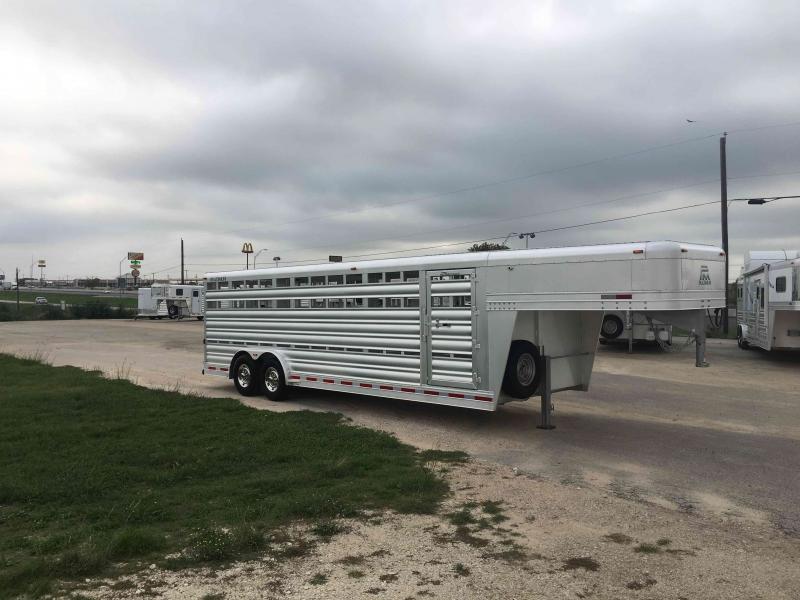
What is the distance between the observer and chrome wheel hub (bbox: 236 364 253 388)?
12383 millimetres

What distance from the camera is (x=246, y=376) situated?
12453mm

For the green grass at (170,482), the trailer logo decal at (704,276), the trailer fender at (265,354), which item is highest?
the trailer logo decal at (704,276)

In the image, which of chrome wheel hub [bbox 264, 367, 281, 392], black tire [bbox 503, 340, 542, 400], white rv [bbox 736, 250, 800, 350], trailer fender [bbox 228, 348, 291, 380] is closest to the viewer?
black tire [bbox 503, 340, 542, 400]

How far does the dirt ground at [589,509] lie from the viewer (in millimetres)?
4188

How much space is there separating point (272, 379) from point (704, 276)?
25.0ft

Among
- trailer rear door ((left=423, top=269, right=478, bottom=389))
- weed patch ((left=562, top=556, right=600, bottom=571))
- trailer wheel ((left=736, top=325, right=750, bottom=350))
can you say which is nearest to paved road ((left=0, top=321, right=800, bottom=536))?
trailer rear door ((left=423, top=269, right=478, bottom=389))

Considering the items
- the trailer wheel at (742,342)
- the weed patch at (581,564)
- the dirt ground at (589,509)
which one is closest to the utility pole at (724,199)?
the trailer wheel at (742,342)

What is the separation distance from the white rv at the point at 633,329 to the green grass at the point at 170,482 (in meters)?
14.1

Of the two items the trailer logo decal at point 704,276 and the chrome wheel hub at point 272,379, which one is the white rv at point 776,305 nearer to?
the trailer logo decal at point 704,276

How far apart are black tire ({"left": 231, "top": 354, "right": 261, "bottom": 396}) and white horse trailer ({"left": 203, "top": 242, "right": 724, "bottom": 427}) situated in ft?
0.11

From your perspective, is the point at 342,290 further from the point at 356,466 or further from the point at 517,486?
the point at 517,486

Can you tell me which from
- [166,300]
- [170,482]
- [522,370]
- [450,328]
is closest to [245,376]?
[450,328]

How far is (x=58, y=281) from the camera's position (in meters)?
191

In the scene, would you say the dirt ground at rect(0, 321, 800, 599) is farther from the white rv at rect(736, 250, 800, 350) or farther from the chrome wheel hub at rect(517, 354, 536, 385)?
the white rv at rect(736, 250, 800, 350)
